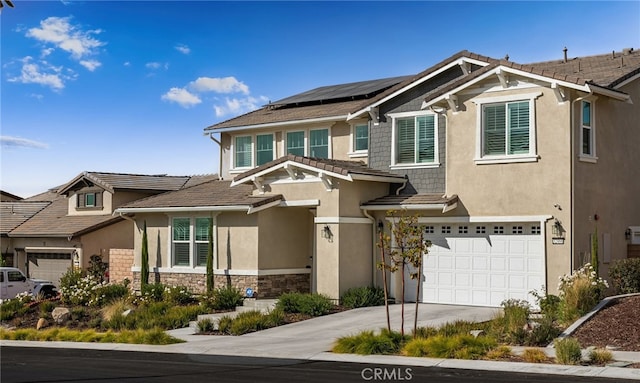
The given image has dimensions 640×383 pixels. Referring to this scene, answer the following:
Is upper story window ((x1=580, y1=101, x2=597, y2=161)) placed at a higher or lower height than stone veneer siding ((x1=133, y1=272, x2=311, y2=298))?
higher

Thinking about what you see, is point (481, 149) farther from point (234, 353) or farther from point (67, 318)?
point (67, 318)

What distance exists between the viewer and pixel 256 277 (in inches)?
1003

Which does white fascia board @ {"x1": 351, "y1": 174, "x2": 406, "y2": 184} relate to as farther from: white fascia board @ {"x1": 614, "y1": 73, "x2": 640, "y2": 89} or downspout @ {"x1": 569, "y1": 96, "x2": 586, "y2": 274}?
white fascia board @ {"x1": 614, "y1": 73, "x2": 640, "y2": 89}

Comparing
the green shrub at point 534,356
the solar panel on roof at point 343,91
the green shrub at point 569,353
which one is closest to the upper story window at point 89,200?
the solar panel on roof at point 343,91

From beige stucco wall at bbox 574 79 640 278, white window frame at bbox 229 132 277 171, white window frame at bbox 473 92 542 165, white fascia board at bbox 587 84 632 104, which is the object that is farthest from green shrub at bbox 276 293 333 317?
white fascia board at bbox 587 84 632 104

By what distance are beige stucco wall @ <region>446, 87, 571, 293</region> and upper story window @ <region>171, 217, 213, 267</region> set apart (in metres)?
8.46

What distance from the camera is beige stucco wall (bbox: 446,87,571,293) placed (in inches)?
858

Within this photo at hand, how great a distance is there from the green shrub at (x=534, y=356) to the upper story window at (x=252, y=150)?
15786 mm

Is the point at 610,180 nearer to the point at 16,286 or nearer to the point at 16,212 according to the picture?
the point at 16,286

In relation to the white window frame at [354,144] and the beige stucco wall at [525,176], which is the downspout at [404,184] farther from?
the white window frame at [354,144]

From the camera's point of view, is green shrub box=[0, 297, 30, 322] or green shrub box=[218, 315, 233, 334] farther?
green shrub box=[0, 297, 30, 322]

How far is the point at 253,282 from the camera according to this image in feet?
83.9

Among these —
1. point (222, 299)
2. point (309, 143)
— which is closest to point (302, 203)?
point (222, 299)

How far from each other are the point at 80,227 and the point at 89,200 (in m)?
2.13
